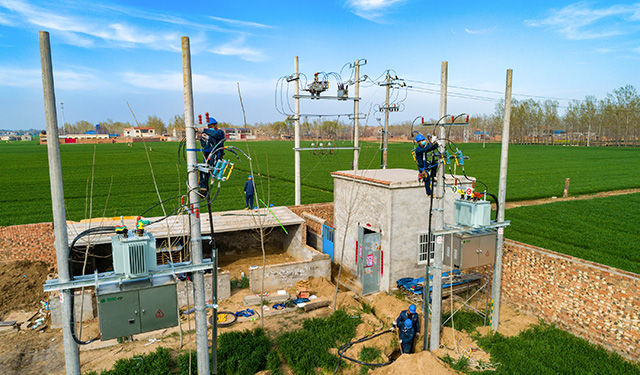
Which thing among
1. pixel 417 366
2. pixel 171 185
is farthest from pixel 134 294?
pixel 171 185

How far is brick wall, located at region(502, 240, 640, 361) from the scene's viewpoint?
9133 millimetres

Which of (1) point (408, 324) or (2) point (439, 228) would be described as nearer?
(2) point (439, 228)

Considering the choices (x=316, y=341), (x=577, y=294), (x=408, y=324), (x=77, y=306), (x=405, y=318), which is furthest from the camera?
(x=77, y=306)

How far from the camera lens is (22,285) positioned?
533 inches

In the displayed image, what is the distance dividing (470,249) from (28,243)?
16.9 m

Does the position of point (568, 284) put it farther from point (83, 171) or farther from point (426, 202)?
point (83, 171)

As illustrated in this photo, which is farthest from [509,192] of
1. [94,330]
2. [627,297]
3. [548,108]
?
[548,108]

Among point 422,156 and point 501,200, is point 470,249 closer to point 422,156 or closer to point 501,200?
point 501,200

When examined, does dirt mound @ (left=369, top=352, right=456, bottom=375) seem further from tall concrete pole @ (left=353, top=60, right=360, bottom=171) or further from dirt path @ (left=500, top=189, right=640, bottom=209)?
dirt path @ (left=500, top=189, right=640, bottom=209)

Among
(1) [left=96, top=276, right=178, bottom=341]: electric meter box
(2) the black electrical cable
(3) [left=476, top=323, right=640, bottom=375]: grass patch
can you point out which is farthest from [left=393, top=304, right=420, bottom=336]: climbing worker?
(1) [left=96, top=276, right=178, bottom=341]: electric meter box

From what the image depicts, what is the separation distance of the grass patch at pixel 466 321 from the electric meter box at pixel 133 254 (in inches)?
337

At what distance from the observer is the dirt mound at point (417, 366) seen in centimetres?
834

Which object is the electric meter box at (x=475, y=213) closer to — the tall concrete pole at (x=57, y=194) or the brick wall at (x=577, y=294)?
the brick wall at (x=577, y=294)

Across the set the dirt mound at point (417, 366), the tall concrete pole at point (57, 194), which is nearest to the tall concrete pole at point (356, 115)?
the dirt mound at point (417, 366)
